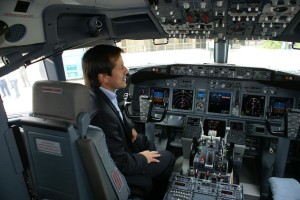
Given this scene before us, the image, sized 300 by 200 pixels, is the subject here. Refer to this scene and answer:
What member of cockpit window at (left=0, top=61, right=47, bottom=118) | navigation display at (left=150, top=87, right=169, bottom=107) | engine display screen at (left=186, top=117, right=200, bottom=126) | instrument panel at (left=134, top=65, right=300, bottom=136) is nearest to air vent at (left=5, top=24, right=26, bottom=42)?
cockpit window at (left=0, top=61, right=47, bottom=118)

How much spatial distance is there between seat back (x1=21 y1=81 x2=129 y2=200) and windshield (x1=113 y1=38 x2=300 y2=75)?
2.55 meters

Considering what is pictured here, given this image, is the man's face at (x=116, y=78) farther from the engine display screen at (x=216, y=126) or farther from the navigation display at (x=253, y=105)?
the navigation display at (x=253, y=105)

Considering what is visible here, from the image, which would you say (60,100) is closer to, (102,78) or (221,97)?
(102,78)

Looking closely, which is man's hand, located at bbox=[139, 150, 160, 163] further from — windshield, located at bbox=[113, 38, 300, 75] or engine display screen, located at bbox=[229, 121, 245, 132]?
windshield, located at bbox=[113, 38, 300, 75]

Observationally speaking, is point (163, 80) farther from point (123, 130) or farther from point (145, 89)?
point (123, 130)

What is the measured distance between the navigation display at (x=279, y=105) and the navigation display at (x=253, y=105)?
0.37 feet

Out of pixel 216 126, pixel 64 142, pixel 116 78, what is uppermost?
pixel 116 78

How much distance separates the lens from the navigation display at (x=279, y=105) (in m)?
3.37

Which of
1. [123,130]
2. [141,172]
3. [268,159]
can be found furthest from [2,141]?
[268,159]

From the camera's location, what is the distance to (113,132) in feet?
5.68

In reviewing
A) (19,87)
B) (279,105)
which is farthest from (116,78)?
(279,105)

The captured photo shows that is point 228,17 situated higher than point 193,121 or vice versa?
point 228,17

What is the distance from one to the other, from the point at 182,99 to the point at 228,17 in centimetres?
176

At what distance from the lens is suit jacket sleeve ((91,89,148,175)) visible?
173 cm
